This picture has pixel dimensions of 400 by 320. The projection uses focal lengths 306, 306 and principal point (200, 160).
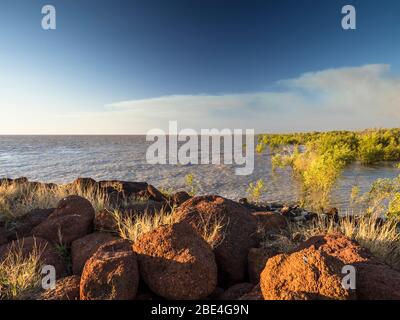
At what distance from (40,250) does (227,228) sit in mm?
2695

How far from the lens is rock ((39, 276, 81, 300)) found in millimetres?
3213

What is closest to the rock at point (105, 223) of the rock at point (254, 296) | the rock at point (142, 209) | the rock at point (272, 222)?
the rock at point (142, 209)

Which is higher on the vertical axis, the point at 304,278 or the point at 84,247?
the point at 304,278

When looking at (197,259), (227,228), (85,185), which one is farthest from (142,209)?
(85,185)

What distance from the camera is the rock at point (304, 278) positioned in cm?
261

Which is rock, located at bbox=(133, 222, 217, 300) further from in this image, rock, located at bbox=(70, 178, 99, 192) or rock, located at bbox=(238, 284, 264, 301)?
rock, located at bbox=(70, 178, 99, 192)

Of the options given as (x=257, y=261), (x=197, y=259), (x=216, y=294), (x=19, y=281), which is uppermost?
(x=197, y=259)

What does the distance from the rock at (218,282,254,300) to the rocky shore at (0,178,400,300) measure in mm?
11

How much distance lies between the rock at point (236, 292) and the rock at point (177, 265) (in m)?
0.18

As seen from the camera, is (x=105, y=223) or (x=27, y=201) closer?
(x=105, y=223)

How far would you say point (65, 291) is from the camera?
3271 millimetres

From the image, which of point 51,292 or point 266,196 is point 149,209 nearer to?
point 51,292

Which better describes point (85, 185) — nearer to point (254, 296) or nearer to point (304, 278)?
point (254, 296)
